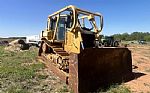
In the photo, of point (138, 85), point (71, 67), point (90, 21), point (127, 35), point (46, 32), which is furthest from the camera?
point (127, 35)

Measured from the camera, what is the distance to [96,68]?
23.5ft

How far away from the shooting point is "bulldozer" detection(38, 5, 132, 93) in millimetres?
6691

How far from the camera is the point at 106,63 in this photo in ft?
25.0

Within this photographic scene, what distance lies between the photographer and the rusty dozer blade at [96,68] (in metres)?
6.59

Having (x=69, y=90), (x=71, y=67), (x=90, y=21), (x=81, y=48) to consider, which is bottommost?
(x=69, y=90)

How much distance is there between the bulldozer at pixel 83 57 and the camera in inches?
263

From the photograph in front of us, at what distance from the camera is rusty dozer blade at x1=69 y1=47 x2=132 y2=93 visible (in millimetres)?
6586

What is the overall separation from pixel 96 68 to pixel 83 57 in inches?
27.5

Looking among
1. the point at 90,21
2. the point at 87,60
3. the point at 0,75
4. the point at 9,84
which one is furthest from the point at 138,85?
the point at 0,75

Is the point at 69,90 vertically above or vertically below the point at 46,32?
below

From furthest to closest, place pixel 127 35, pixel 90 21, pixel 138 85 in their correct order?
pixel 127 35 → pixel 90 21 → pixel 138 85

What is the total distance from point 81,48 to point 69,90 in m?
1.26

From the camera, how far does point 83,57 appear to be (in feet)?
22.0

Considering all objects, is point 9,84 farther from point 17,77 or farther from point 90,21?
point 90,21
